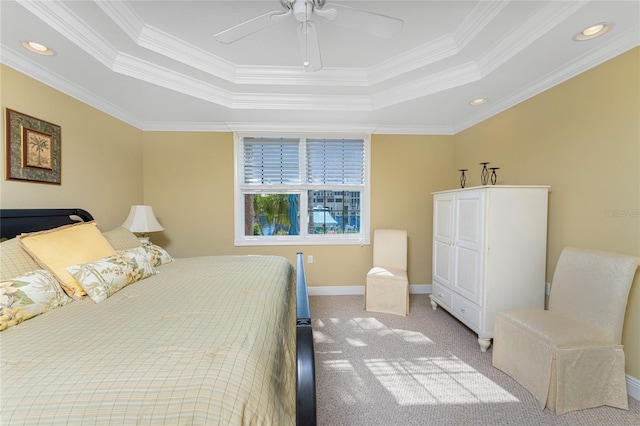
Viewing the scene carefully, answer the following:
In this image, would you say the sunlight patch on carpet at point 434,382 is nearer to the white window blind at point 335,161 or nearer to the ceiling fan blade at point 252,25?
the white window blind at point 335,161

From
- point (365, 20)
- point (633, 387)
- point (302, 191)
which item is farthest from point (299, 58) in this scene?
point (633, 387)

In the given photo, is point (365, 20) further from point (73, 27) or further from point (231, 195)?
point (231, 195)

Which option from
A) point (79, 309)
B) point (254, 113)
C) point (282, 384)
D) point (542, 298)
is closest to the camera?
point (282, 384)

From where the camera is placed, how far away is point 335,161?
12.5 feet

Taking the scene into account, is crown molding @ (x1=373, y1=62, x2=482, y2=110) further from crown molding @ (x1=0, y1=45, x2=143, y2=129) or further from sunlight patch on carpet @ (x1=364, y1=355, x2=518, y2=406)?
crown molding @ (x1=0, y1=45, x2=143, y2=129)

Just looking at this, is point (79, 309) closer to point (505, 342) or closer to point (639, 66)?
point (505, 342)

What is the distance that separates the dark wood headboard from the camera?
1816mm

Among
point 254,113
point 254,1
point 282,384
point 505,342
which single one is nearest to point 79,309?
point 282,384

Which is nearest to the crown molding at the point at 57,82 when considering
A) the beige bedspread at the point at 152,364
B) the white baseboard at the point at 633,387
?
the beige bedspread at the point at 152,364

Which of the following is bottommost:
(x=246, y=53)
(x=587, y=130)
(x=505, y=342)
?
(x=505, y=342)

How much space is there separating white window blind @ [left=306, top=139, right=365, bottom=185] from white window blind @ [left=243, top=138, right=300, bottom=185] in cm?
22

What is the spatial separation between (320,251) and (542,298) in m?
2.45

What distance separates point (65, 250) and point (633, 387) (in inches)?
149

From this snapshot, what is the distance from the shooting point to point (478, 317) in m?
2.31
